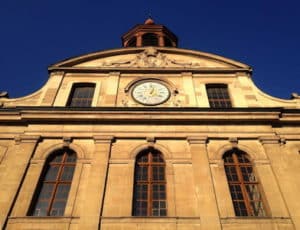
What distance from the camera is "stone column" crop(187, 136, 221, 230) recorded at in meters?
9.75

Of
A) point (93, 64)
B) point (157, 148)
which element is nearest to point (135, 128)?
point (157, 148)

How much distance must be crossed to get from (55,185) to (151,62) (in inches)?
317

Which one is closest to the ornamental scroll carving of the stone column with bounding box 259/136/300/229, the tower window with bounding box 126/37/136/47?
the tower window with bounding box 126/37/136/47

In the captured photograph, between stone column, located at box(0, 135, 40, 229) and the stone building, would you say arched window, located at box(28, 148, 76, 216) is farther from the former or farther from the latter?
stone column, located at box(0, 135, 40, 229)

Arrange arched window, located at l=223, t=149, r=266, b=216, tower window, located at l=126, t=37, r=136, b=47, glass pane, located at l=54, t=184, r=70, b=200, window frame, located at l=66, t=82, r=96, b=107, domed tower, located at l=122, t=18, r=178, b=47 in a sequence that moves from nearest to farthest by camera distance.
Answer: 1. arched window, located at l=223, t=149, r=266, b=216
2. glass pane, located at l=54, t=184, r=70, b=200
3. window frame, located at l=66, t=82, r=96, b=107
4. domed tower, located at l=122, t=18, r=178, b=47
5. tower window, located at l=126, t=37, r=136, b=47

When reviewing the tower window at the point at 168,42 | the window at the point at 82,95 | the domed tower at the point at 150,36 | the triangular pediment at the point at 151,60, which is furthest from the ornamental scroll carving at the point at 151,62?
the tower window at the point at 168,42

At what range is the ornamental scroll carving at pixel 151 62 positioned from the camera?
52.9ft

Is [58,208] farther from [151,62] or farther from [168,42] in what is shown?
[168,42]

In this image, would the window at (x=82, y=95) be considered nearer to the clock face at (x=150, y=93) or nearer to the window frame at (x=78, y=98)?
the window frame at (x=78, y=98)

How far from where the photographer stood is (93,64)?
16.2 metres

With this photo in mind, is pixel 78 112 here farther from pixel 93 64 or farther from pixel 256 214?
pixel 256 214

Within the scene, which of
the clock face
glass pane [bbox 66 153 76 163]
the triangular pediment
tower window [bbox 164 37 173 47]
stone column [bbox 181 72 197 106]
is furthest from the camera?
tower window [bbox 164 37 173 47]

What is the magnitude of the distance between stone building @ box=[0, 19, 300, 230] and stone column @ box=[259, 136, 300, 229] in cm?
4

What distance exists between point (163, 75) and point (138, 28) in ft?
21.0
